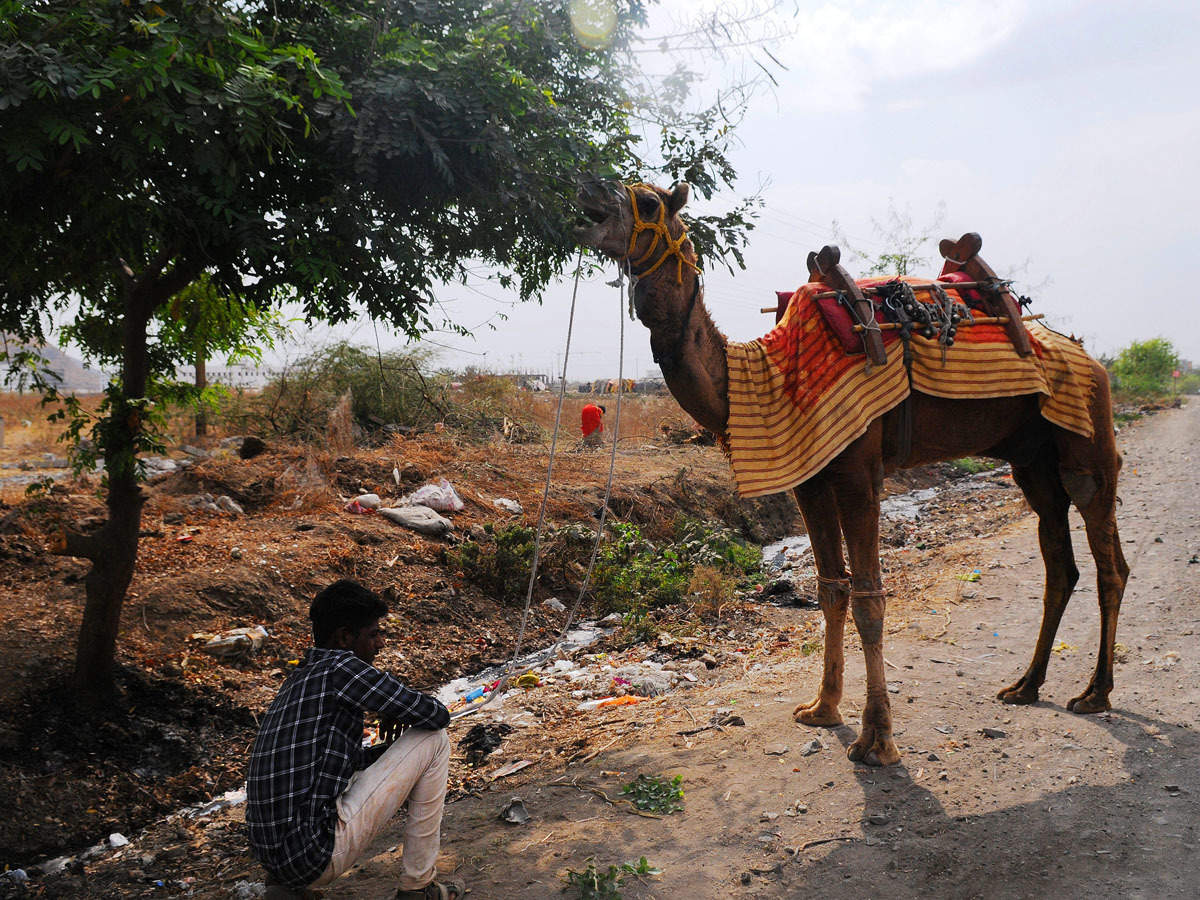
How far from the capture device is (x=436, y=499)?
10.0 meters

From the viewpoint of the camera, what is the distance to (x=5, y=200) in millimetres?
3768

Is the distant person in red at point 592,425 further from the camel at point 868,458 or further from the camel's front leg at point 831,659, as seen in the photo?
the camel's front leg at point 831,659

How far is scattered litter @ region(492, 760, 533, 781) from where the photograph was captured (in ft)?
15.0

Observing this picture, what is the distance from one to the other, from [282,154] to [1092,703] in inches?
195

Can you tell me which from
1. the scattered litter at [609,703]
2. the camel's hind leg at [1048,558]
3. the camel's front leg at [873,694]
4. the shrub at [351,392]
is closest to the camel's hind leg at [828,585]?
the camel's front leg at [873,694]

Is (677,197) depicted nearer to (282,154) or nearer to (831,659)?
(282,154)

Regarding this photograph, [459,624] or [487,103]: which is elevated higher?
[487,103]

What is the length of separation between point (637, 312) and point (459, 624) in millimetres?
4702

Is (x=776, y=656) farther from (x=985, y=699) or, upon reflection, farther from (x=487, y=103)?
(x=487, y=103)

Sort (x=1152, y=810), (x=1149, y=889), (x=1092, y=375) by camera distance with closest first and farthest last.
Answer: (x=1149, y=889)
(x=1152, y=810)
(x=1092, y=375)

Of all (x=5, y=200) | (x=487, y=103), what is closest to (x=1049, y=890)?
(x=487, y=103)

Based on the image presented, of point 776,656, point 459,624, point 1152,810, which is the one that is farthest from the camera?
point 459,624

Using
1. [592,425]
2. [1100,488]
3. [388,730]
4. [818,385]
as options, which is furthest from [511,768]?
[592,425]

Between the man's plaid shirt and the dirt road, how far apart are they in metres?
0.64
